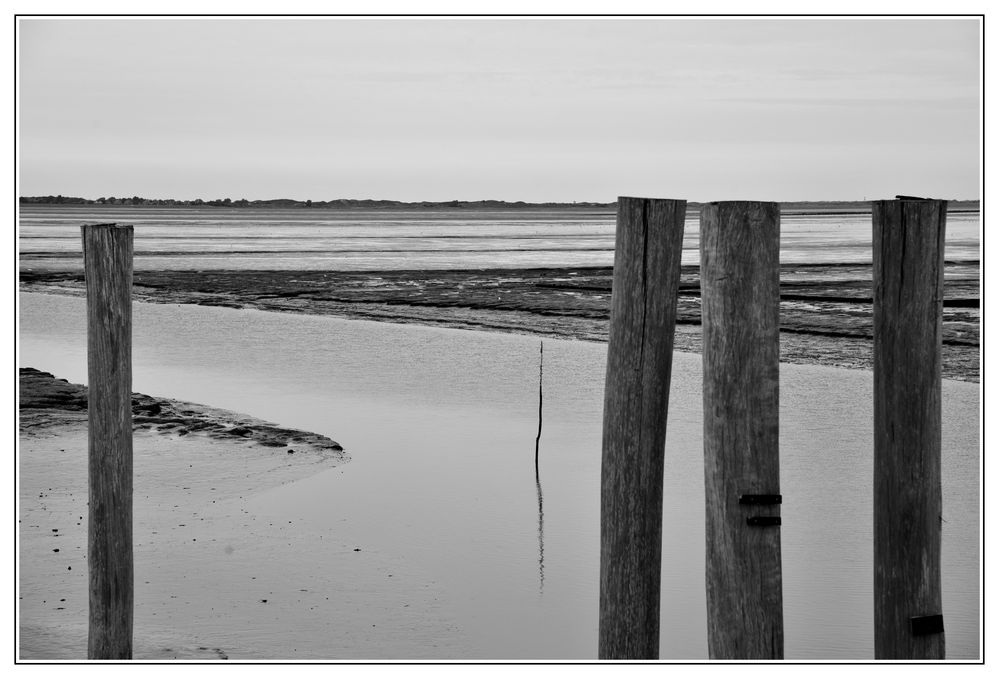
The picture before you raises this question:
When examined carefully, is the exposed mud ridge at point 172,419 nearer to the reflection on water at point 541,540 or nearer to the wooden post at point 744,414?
the reflection on water at point 541,540

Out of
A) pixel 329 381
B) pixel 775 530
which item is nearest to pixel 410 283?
pixel 329 381

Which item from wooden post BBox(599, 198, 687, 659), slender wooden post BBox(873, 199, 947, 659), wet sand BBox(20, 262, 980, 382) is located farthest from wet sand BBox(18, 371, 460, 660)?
wet sand BBox(20, 262, 980, 382)

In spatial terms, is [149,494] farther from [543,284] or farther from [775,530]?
[543,284]

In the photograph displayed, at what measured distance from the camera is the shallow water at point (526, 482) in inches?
240

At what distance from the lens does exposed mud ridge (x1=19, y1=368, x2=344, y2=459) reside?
10.1 metres

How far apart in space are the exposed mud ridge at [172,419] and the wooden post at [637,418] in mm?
5465

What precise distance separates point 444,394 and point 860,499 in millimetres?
5743

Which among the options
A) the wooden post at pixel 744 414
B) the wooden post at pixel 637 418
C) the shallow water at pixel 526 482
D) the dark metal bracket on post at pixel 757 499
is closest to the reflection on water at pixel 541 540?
the shallow water at pixel 526 482

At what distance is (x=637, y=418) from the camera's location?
4273mm

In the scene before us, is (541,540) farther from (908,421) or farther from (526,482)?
(908,421)

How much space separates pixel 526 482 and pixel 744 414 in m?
4.90

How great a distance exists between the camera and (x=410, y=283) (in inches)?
1272

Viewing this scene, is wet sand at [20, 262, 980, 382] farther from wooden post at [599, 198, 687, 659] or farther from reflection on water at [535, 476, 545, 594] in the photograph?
wooden post at [599, 198, 687, 659]

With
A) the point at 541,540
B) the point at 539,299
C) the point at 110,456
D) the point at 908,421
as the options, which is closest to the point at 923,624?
the point at 908,421
